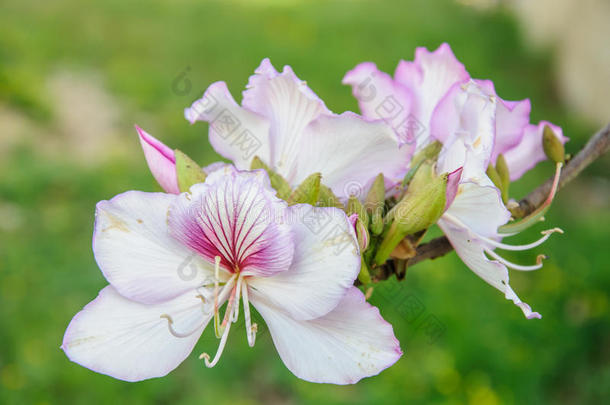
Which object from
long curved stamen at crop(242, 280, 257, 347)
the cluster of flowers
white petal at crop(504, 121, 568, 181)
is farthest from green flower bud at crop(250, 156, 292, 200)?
white petal at crop(504, 121, 568, 181)

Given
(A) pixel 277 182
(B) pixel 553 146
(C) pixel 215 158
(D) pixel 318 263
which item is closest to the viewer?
(D) pixel 318 263

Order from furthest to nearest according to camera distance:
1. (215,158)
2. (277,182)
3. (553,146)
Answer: (215,158) < (553,146) < (277,182)

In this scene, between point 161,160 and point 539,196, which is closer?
point 161,160

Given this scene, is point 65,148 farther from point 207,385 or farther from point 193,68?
point 207,385

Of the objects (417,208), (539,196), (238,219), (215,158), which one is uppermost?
(238,219)

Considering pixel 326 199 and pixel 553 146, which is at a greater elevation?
pixel 326 199

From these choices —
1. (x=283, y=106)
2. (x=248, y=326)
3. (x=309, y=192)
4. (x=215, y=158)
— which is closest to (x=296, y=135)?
(x=283, y=106)

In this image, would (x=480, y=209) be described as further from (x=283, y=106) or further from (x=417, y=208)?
(x=283, y=106)

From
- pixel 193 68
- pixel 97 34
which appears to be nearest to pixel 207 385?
pixel 193 68
